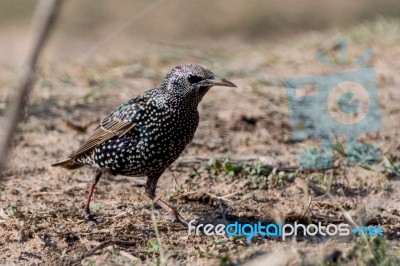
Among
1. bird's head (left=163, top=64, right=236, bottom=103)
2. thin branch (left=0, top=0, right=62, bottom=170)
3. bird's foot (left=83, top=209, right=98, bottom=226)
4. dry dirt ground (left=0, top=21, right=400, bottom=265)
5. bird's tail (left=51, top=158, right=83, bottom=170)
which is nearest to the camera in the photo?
thin branch (left=0, top=0, right=62, bottom=170)

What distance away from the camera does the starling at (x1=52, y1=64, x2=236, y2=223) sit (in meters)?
5.16

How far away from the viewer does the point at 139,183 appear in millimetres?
5887

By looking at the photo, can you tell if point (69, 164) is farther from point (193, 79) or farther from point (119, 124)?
point (193, 79)

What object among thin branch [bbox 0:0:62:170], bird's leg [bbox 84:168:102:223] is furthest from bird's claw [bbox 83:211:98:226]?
thin branch [bbox 0:0:62:170]

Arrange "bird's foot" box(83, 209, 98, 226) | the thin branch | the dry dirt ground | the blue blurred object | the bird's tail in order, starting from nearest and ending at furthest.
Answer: the thin branch
the dry dirt ground
"bird's foot" box(83, 209, 98, 226)
the bird's tail
the blue blurred object

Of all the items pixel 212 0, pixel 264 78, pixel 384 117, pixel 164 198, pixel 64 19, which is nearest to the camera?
pixel 164 198

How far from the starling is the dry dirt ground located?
27cm

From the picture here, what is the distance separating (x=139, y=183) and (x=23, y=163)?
93 centimetres

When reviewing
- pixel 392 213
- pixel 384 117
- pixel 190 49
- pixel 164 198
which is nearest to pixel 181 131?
pixel 164 198

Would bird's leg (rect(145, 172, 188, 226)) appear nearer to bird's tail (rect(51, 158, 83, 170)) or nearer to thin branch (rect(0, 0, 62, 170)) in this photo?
bird's tail (rect(51, 158, 83, 170))

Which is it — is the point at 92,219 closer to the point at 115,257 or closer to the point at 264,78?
the point at 115,257

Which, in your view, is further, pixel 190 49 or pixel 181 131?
pixel 190 49

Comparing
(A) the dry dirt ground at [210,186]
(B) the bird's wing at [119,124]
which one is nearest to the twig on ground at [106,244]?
(A) the dry dirt ground at [210,186]

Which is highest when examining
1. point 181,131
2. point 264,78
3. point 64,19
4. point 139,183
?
point 64,19
